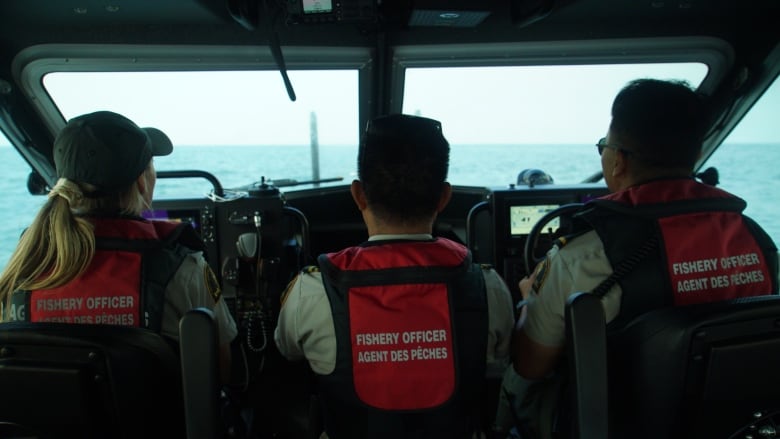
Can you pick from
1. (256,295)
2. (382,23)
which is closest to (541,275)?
(256,295)

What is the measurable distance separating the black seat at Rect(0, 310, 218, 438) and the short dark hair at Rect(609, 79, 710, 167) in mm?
1053

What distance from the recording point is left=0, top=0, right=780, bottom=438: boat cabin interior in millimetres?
2162

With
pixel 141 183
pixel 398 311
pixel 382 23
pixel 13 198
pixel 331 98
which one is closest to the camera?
pixel 398 311

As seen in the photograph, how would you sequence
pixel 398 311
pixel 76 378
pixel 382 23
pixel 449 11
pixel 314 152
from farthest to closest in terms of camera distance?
pixel 314 152 → pixel 382 23 → pixel 449 11 → pixel 398 311 → pixel 76 378

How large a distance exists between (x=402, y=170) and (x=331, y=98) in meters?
2.15

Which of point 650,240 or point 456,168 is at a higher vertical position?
point 456,168

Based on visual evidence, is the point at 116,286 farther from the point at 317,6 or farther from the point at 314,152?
the point at 314,152

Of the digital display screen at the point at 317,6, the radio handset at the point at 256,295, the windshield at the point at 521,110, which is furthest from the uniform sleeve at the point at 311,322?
the windshield at the point at 521,110

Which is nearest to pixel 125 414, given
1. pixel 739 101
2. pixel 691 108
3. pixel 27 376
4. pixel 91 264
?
pixel 27 376

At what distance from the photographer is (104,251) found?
1157mm

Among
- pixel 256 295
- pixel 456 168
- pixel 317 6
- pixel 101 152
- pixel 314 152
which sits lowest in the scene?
pixel 256 295

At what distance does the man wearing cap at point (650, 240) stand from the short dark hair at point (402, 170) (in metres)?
0.38

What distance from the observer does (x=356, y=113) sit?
311 centimetres

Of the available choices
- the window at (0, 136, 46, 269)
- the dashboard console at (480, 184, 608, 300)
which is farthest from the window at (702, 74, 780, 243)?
the window at (0, 136, 46, 269)
